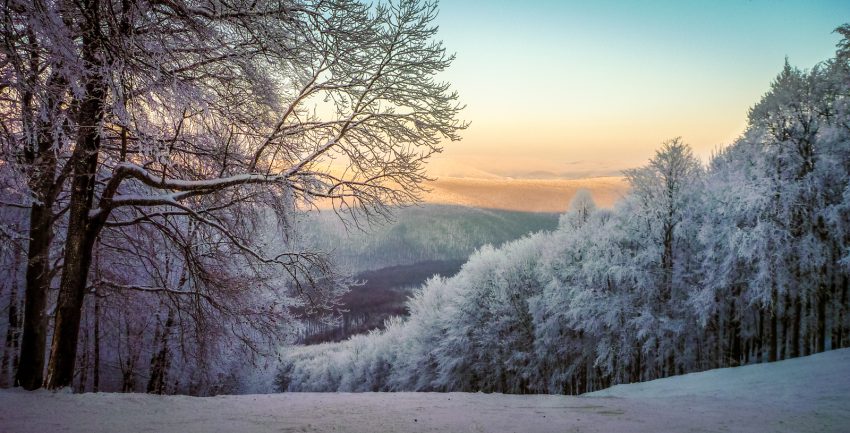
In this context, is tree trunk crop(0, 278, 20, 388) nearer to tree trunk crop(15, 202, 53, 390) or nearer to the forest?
tree trunk crop(15, 202, 53, 390)

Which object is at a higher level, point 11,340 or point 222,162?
point 222,162

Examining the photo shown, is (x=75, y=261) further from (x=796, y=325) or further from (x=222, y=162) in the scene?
(x=796, y=325)

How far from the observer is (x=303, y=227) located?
10.5m

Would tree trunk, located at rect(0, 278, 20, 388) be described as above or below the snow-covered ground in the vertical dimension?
below

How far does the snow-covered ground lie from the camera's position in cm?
535

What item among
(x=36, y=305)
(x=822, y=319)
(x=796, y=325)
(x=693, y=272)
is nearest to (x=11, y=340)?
(x=36, y=305)

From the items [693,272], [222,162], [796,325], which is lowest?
[796,325]

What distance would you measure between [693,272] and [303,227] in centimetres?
2158

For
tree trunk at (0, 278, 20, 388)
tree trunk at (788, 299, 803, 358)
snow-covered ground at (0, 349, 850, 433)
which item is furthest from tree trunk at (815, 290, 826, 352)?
tree trunk at (0, 278, 20, 388)

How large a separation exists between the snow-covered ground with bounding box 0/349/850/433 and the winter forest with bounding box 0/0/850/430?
1.71m

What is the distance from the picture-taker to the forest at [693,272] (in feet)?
69.2

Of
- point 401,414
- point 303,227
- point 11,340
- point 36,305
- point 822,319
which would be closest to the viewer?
point 401,414

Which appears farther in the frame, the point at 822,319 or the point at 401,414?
the point at 822,319

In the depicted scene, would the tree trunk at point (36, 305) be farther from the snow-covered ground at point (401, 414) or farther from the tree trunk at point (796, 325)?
the tree trunk at point (796, 325)
